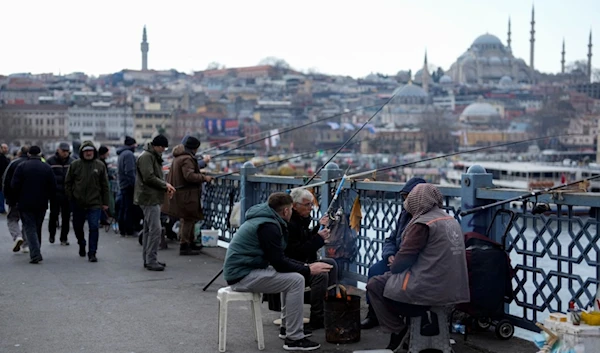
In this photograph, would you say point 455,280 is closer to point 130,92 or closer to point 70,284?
point 70,284

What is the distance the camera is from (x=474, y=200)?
19.7 feet

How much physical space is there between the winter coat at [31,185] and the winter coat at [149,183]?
3.19 feet

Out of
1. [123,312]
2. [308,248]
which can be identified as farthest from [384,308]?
[123,312]

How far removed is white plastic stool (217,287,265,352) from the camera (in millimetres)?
5582

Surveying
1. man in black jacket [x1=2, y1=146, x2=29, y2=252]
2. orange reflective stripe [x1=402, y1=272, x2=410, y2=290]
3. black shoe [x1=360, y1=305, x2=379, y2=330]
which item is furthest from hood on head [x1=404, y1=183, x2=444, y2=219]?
man in black jacket [x1=2, y1=146, x2=29, y2=252]

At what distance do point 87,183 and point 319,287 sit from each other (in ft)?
12.4

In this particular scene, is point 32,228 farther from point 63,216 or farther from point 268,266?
point 268,266

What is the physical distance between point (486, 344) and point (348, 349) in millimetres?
734

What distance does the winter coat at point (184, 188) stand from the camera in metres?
9.52

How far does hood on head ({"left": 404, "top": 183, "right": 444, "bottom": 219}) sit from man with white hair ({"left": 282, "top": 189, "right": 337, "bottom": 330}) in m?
0.92

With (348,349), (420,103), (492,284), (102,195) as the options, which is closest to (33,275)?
(102,195)

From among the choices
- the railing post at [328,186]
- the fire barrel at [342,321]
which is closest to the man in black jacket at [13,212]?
the railing post at [328,186]

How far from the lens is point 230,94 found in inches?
7343

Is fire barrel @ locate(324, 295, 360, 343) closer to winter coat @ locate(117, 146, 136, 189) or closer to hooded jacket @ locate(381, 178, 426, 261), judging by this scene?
hooded jacket @ locate(381, 178, 426, 261)
